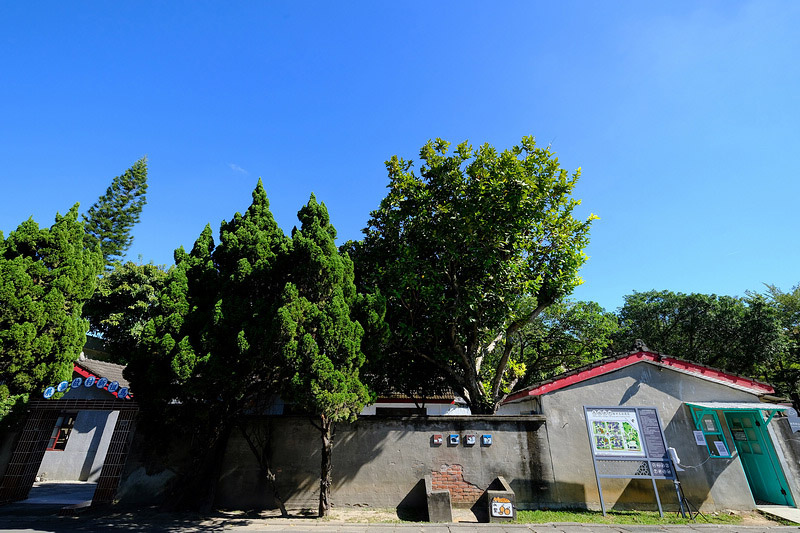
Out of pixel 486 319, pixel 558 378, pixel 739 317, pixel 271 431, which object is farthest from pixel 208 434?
pixel 739 317

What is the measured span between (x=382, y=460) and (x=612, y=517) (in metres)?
5.21

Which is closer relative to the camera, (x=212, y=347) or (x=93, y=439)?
(x=212, y=347)

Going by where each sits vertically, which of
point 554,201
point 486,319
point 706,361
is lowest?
point 486,319

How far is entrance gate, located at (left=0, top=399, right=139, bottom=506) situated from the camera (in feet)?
29.7

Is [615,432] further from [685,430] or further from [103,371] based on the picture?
[103,371]

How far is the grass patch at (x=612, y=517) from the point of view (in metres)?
7.60

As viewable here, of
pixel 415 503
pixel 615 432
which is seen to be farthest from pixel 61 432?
pixel 615 432

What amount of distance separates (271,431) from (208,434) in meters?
1.53

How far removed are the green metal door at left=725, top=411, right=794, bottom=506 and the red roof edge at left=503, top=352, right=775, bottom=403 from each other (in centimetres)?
76

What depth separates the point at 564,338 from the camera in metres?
15.0

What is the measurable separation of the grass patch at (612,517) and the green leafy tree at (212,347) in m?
5.92

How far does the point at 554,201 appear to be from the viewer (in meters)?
10.4

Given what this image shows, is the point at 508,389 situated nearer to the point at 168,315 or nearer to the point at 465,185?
the point at 465,185

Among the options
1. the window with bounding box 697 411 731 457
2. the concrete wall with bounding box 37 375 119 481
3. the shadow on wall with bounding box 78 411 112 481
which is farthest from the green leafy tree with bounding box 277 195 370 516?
the shadow on wall with bounding box 78 411 112 481
